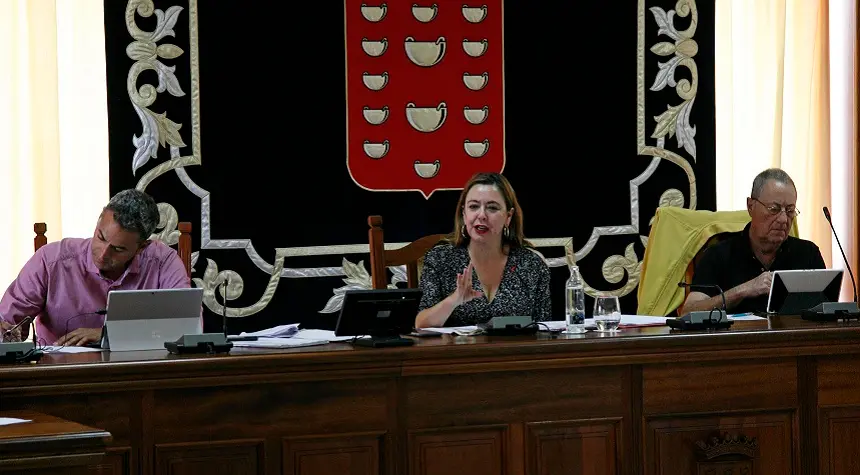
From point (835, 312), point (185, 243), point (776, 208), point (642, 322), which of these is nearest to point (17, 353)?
point (185, 243)

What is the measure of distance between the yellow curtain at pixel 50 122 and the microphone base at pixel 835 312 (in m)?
2.50

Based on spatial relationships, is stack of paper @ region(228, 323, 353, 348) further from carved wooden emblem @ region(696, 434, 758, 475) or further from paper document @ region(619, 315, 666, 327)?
carved wooden emblem @ region(696, 434, 758, 475)

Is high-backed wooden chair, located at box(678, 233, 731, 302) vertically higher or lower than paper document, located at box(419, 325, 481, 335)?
higher

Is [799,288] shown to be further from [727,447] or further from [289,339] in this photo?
[289,339]

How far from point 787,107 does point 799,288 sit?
163cm

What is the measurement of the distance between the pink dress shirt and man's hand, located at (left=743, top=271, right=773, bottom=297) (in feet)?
6.08

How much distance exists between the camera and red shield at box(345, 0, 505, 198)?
170 inches

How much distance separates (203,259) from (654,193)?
6.07ft

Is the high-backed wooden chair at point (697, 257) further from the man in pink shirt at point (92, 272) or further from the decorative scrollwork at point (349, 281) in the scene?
the man in pink shirt at point (92, 272)

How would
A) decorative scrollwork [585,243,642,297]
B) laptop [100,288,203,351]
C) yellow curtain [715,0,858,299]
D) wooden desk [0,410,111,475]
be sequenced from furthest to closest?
yellow curtain [715,0,858,299] → decorative scrollwork [585,243,642,297] → laptop [100,288,203,351] → wooden desk [0,410,111,475]

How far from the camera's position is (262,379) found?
8.58 feet

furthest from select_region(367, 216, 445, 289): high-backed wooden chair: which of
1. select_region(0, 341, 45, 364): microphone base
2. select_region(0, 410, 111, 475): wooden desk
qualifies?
select_region(0, 410, 111, 475): wooden desk

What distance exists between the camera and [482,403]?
278 centimetres

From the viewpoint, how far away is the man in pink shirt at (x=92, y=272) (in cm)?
328
